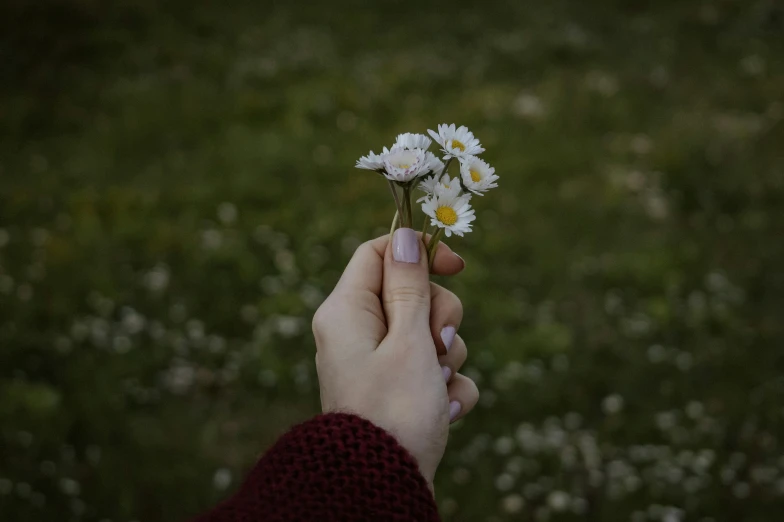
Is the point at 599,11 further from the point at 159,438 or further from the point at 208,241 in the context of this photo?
the point at 159,438

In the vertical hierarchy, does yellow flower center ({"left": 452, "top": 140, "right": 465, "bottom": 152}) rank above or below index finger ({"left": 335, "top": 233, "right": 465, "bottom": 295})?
above

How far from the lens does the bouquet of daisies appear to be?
151 centimetres

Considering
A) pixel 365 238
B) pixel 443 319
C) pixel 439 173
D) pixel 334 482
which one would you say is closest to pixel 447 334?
pixel 443 319

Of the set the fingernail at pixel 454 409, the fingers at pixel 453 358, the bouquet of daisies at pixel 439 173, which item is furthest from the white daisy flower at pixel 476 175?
the fingernail at pixel 454 409

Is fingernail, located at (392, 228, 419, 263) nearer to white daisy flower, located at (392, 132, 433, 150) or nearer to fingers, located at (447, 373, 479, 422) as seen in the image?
white daisy flower, located at (392, 132, 433, 150)

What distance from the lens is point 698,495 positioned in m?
3.22

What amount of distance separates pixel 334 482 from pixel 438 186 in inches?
26.4

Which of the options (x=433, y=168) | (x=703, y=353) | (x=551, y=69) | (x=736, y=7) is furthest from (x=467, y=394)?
(x=736, y=7)

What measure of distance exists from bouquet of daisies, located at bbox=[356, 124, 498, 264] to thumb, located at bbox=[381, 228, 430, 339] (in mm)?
107

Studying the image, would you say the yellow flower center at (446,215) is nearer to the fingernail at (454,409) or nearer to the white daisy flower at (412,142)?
the white daisy flower at (412,142)

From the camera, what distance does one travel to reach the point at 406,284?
1.67 metres

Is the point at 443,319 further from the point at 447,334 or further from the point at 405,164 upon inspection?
the point at 405,164

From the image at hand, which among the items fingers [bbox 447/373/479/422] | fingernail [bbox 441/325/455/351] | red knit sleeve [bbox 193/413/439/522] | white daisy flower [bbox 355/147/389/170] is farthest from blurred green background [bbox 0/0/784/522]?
white daisy flower [bbox 355/147/389/170]

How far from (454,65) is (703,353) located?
431 centimetres
